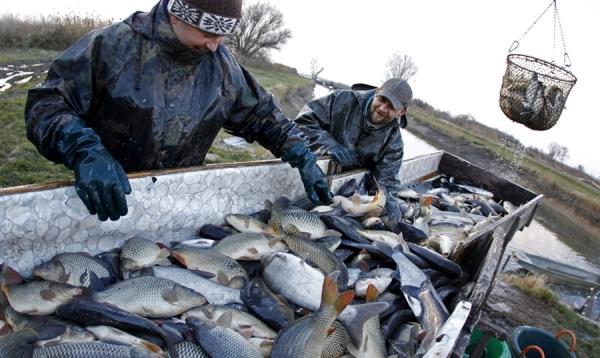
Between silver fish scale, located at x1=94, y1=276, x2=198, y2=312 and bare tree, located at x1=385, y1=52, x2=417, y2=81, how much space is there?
6193 centimetres

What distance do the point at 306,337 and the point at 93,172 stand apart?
1349 mm

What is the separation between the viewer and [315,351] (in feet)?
7.16

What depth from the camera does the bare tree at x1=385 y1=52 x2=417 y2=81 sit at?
203ft

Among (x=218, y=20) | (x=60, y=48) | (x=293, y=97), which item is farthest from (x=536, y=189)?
(x=218, y=20)

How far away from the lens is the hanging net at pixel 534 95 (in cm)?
668

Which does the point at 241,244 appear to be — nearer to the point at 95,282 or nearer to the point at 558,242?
the point at 95,282

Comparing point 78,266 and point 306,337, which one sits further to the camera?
point 78,266

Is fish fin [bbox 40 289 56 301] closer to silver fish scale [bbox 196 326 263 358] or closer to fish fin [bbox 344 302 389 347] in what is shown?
silver fish scale [bbox 196 326 263 358]

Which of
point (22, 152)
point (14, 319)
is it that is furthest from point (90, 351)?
point (22, 152)

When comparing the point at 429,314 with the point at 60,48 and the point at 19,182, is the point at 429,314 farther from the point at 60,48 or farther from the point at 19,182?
the point at 60,48

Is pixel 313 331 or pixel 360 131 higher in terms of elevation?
pixel 360 131

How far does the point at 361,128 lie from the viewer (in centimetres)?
547

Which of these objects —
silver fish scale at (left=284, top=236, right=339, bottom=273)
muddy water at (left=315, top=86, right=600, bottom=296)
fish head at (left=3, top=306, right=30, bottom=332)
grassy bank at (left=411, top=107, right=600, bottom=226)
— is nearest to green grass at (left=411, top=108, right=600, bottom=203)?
grassy bank at (left=411, top=107, right=600, bottom=226)

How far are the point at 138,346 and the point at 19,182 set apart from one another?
5.09 meters
